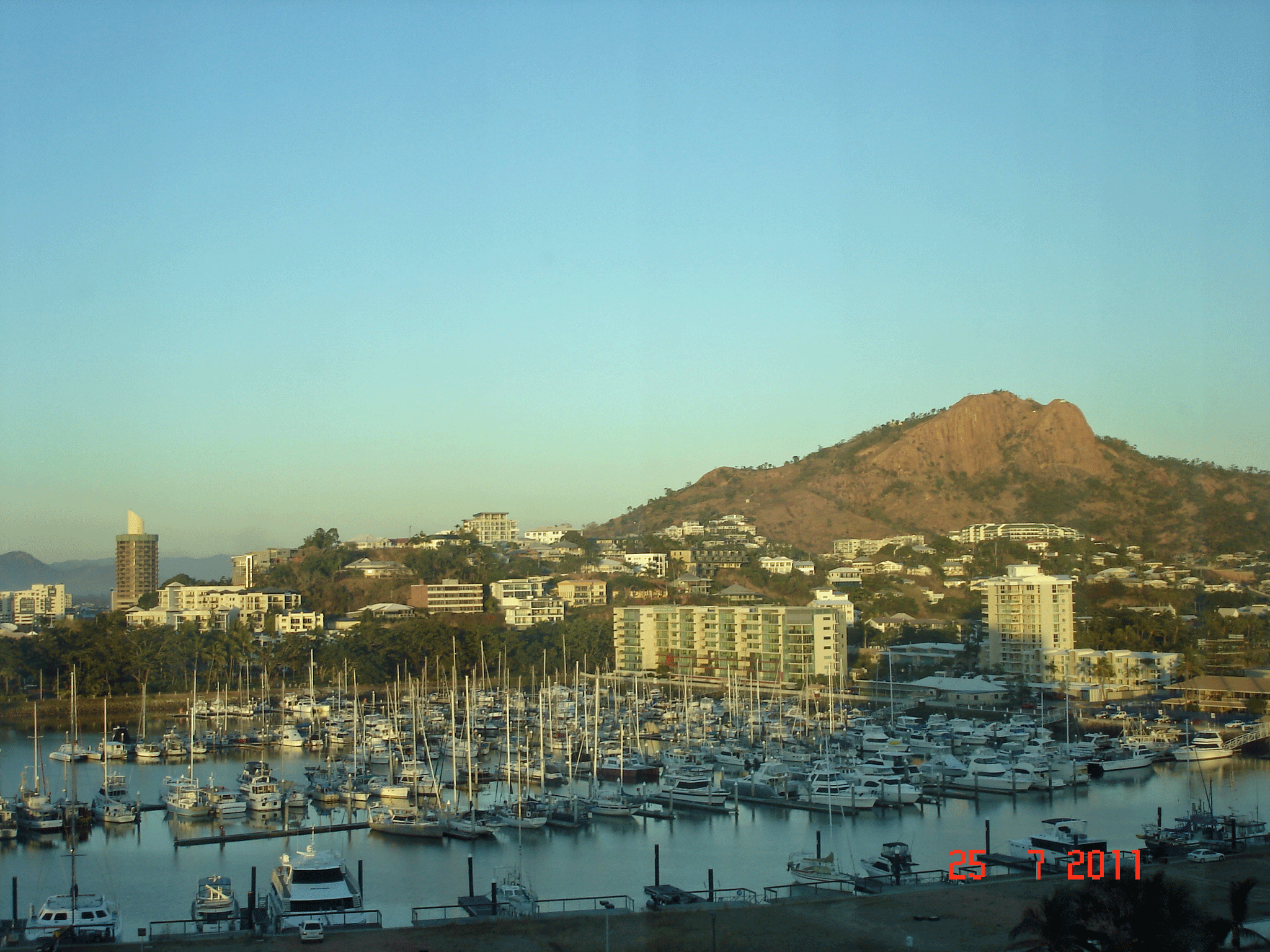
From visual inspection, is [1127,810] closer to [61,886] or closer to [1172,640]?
[61,886]

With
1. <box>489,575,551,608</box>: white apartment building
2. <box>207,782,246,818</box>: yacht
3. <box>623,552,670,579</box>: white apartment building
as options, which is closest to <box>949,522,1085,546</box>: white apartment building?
<box>623,552,670,579</box>: white apartment building

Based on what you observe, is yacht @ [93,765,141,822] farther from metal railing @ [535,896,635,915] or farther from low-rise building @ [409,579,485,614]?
low-rise building @ [409,579,485,614]

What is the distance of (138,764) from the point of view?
20.8m

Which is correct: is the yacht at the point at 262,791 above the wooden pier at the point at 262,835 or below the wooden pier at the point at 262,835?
above

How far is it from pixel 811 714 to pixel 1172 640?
10262mm

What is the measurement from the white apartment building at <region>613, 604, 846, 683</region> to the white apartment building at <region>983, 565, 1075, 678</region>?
159 inches

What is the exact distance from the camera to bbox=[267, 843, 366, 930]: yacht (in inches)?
372

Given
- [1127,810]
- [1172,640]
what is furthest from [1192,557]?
[1127,810]

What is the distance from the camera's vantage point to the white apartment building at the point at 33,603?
5553 centimetres

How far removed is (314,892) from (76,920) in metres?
1.83

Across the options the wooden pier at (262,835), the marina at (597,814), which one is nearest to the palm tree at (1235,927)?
the marina at (597,814)

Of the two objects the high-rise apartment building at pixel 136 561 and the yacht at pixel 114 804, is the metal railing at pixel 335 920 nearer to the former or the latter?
the yacht at pixel 114 804

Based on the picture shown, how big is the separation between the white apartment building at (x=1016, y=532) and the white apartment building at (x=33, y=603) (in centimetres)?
4218

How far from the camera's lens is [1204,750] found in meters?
19.3
